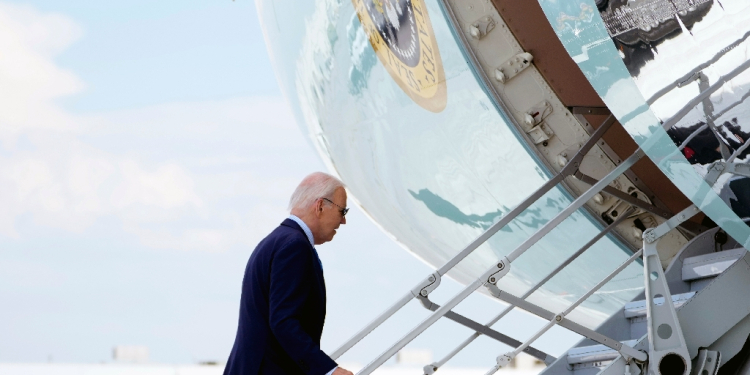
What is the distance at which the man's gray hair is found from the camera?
2.42 meters

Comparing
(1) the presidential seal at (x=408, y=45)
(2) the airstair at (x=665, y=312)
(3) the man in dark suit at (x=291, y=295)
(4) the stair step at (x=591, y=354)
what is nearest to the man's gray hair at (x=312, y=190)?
(3) the man in dark suit at (x=291, y=295)

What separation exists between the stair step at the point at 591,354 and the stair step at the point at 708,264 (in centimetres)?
35

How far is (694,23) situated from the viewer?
2.38m

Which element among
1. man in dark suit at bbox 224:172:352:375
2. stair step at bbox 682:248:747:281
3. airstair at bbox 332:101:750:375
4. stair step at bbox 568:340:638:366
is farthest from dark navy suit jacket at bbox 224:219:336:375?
stair step at bbox 682:248:747:281

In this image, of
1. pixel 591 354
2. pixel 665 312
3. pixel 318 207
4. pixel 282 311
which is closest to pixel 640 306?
pixel 591 354

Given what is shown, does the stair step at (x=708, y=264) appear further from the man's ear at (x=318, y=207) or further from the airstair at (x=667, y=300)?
the man's ear at (x=318, y=207)

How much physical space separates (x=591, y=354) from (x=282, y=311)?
1349mm

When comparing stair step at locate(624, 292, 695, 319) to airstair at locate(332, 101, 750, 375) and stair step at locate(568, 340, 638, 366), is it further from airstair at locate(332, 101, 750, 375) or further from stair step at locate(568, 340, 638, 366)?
stair step at locate(568, 340, 638, 366)

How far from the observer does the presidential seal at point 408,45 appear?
332 cm

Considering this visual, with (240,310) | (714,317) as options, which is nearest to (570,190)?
(714,317)

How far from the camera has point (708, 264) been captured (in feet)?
10.2

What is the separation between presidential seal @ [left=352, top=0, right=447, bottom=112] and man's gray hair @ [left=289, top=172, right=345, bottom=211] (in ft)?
3.31

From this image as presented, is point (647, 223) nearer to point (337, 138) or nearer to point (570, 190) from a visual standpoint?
point (570, 190)

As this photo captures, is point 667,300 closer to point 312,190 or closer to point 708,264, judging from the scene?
point 708,264
